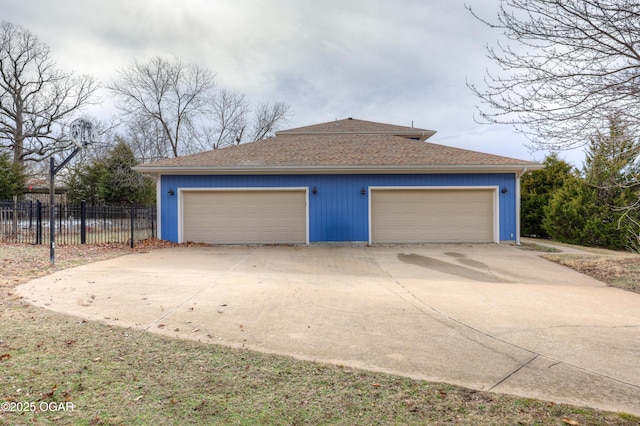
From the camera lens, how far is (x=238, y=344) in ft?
11.8

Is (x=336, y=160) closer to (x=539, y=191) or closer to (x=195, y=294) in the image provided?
(x=195, y=294)

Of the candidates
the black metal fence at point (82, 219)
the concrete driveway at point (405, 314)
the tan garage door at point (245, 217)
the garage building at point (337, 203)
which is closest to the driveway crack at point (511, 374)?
the concrete driveway at point (405, 314)

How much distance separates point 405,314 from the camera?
15.4 ft

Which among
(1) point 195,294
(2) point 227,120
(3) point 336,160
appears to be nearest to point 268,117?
(2) point 227,120

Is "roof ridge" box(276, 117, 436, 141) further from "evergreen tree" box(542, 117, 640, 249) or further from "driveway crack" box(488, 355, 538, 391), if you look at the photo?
"driveway crack" box(488, 355, 538, 391)

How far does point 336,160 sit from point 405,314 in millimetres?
8258

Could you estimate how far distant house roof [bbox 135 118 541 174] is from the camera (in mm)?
11805

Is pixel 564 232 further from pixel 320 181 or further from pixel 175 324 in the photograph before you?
pixel 175 324

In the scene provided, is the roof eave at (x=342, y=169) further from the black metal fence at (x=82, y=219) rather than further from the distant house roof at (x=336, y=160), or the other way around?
the black metal fence at (x=82, y=219)

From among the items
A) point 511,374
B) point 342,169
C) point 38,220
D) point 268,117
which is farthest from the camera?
point 268,117

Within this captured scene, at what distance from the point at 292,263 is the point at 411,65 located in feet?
34.8

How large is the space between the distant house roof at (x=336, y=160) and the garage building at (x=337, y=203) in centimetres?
10

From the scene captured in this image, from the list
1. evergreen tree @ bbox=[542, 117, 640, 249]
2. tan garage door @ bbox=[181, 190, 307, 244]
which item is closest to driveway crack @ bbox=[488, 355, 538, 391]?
tan garage door @ bbox=[181, 190, 307, 244]

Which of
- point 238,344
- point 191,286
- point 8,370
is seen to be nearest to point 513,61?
point 238,344
